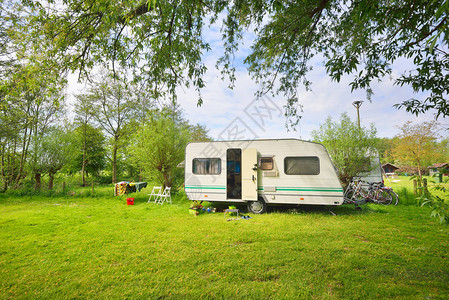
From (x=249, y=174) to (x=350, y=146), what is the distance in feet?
18.7

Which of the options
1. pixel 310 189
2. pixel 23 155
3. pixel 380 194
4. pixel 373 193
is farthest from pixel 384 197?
pixel 23 155

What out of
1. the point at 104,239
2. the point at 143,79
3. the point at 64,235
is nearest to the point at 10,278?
the point at 104,239

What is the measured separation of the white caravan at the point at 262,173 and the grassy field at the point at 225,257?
0.79 m

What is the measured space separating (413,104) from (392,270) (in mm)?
2890

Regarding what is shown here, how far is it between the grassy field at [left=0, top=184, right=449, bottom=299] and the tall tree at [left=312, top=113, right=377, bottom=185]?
321 cm

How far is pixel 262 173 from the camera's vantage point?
7.12 metres

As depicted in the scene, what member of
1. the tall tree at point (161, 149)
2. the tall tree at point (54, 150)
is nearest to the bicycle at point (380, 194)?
the tall tree at point (161, 149)

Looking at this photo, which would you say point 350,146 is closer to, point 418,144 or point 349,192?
point 349,192

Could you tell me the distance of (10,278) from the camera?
303 centimetres

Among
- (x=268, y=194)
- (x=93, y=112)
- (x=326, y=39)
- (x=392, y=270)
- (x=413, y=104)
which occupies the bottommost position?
(x=392, y=270)

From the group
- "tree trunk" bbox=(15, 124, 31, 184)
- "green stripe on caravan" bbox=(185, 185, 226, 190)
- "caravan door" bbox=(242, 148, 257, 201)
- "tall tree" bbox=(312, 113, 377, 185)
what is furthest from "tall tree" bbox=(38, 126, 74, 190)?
"tall tree" bbox=(312, 113, 377, 185)

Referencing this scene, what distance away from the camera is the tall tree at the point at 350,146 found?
938 cm

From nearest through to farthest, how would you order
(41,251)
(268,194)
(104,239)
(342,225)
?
(41,251)
(104,239)
(342,225)
(268,194)

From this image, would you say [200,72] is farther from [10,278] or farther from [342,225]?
[342,225]
